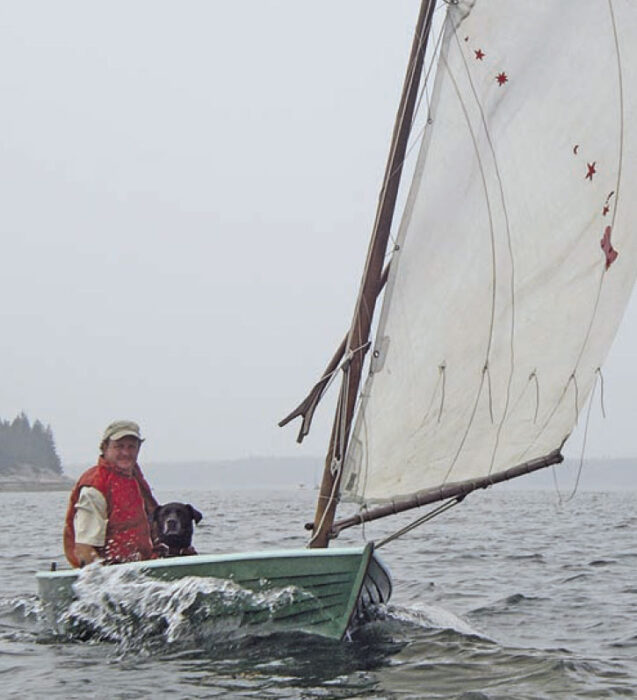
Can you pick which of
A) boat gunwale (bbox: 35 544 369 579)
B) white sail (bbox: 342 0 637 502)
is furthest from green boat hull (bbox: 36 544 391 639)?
white sail (bbox: 342 0 637 502)

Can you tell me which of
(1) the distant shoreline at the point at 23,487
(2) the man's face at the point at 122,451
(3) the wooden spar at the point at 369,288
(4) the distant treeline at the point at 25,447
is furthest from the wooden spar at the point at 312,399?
(4) the distant treeline at the point at 25,447

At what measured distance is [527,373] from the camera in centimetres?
991

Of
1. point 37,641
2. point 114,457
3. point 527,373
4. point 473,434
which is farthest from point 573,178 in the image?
point 37,641

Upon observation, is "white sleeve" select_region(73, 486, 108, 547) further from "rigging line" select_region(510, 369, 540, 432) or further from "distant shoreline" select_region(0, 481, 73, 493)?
"distant shoreline" select_region(0, 481, 73, 493)

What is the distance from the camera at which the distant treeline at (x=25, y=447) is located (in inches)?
7032

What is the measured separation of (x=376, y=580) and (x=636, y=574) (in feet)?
30.0

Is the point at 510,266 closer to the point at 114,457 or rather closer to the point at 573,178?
the point at 573,178

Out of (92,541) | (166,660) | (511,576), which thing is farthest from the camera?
(511,576)

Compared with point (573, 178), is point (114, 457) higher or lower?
lower

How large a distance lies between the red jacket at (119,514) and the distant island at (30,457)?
526 ft

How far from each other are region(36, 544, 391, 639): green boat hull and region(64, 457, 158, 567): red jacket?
53.6 inches

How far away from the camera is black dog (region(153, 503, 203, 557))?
37.2 ft

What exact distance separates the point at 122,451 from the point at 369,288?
3.19 metres

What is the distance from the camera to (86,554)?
11336 mm
